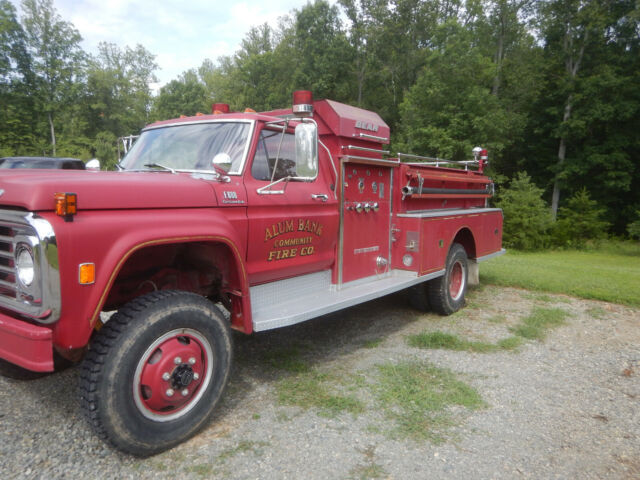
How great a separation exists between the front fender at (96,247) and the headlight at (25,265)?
21cm

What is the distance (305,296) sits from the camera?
13.1ft

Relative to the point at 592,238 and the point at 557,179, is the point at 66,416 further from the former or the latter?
the point at 557,179

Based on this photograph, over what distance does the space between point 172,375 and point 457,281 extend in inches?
179

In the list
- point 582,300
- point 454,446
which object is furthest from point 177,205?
point 582,300

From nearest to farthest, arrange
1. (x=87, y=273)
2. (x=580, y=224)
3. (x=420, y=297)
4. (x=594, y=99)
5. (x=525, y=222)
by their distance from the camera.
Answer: (x=87, y=273) → (x=420, y=297) → (x=525, y=222) → (x=580, y=224) → (x=594, y=99)

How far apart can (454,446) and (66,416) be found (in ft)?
8.79

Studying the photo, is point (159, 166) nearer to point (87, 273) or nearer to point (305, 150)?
point (305, 150)

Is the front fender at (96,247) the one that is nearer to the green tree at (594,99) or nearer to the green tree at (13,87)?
the green tree at (594,99)

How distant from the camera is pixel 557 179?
22609mm

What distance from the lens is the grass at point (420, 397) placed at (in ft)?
10.2

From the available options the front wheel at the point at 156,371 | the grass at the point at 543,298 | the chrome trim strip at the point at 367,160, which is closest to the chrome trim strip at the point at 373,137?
the chrome trim strip at the point at 367,160

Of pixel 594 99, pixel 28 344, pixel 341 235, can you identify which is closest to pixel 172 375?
pixel 28 344

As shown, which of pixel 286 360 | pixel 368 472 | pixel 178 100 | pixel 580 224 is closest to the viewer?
pixel 368 472

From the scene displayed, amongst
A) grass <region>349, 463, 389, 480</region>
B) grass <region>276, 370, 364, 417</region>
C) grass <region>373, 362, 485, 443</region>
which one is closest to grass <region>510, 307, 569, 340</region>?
grass <region>373, 362, 485, 443</region>
